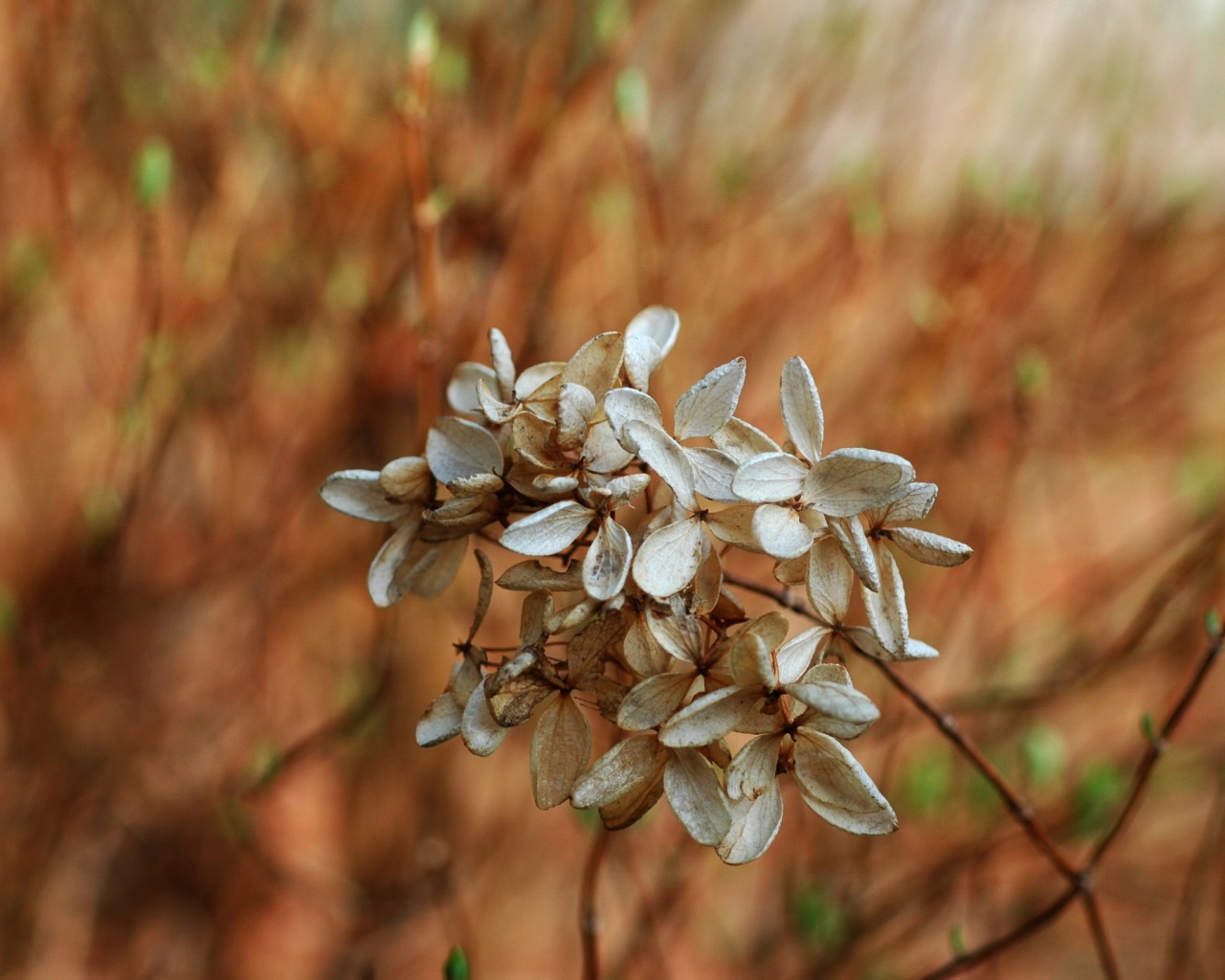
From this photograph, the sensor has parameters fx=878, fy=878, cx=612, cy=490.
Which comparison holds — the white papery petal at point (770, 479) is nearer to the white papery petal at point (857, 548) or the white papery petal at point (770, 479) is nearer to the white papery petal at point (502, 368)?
the white papery petal at point (857, 548)

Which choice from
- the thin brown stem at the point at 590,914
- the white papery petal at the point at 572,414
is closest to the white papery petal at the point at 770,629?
the white papery petal at the point at 572,414

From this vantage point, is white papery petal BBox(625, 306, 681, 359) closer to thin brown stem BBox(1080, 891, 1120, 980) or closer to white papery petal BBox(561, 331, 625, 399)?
white papery petal BBox(561, 331, 625, 399)

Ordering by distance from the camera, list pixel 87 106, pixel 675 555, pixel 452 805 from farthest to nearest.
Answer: pixel 452 805, pixel 87 106, pixel 675 555

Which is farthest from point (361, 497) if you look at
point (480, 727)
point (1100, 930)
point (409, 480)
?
point (1100, 930)

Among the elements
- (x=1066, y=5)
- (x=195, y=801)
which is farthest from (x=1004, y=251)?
(x=195, y=801)

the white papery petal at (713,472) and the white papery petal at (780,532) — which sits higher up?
the white papery petal at (713,472)

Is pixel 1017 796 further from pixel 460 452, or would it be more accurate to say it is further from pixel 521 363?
pixel 521 363

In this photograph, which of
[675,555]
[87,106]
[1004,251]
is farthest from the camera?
[1004,251]

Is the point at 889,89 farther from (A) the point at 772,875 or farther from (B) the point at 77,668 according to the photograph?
(B) the point at 77,668
